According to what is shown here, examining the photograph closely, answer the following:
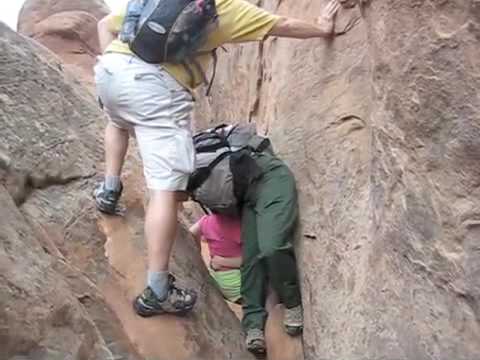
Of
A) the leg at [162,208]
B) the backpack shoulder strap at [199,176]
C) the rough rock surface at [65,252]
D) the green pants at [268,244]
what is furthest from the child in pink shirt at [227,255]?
the leg at [162,208]

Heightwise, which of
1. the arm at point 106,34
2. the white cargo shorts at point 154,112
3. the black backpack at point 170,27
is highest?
the black backpack at point 170,27

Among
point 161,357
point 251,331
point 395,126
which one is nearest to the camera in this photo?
point 395,126

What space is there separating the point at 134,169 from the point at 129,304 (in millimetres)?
1602

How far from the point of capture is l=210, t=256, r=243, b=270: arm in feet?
18.8

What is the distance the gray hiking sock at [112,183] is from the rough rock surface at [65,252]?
227mm

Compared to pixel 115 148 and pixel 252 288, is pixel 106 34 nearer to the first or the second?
pixel 115 148

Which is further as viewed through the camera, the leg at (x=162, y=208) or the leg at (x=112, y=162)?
the leg at (x=112, y=162)

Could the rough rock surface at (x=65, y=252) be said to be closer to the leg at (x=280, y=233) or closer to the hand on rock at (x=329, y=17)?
the leg at (x=280, y=233)

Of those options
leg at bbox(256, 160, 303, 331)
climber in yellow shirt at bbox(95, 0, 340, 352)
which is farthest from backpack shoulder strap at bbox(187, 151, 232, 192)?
leg at bbox(256, 160, 303, 331)

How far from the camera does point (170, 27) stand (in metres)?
4.87

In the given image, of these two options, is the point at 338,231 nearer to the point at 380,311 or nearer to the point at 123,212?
the point at 380,311

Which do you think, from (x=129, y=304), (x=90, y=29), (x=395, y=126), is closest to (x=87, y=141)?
Result: (x=129, y=304)

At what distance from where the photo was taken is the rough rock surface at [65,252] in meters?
3.67

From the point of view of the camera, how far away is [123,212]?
586 centimetres
